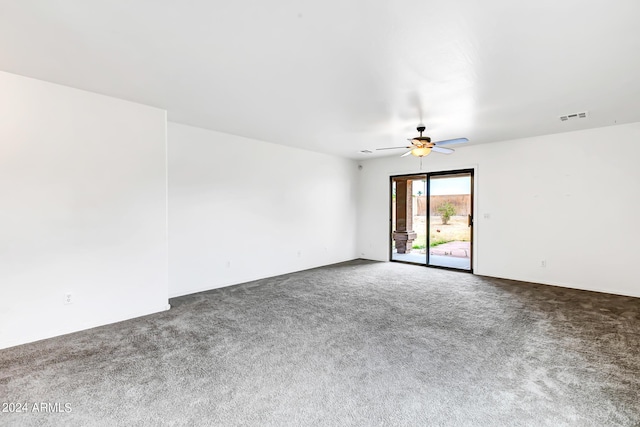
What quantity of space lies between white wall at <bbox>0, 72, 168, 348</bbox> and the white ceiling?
1.03 feet

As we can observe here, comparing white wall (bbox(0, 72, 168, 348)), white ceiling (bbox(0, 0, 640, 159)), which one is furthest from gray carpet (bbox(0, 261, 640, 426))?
white ceiling (bbox(0, 0, 640, 159))

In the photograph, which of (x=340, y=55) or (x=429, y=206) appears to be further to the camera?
(x=429, y=206)

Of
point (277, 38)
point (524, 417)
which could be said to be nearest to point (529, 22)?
point (277, 38)

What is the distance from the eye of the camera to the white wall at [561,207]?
4801 millimetres

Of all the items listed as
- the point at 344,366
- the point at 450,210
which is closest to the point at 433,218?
the point at 450,210

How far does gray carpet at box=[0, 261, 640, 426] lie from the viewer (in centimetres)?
204

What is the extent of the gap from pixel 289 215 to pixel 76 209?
3.67 metres

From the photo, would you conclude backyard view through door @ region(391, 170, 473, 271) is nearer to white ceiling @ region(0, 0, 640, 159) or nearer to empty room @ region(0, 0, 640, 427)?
empty room @ region(0, 0, 640, 427)

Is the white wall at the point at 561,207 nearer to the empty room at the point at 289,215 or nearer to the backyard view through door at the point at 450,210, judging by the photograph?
the empty room at the point at 289,215

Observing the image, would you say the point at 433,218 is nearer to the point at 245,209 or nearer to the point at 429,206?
the point at 429,206

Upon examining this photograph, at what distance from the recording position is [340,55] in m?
2.63

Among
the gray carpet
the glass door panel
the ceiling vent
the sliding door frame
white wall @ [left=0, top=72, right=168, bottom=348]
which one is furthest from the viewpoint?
the glass door panel

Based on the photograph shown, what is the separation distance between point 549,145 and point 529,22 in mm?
4172

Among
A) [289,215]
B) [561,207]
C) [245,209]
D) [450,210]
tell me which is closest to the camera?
[561,207]
